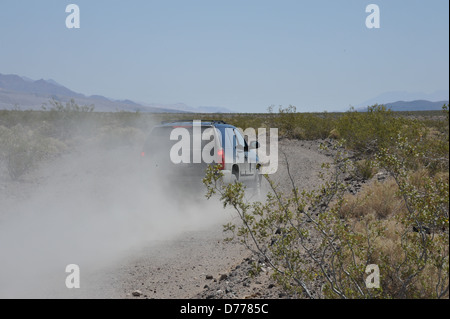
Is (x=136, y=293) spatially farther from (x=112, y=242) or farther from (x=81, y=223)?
(x=81, y=223)

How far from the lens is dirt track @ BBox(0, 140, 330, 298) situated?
543 centimetres

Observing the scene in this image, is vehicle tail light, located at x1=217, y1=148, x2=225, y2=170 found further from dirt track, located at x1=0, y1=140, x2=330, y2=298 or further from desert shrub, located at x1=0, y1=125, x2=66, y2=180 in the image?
desert shrub, located at x1=0, y1=125, x2=66, y2=180

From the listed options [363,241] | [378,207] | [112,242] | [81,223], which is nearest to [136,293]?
[112,242]

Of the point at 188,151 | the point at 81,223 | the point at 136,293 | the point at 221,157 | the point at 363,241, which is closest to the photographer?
the point at 363,241

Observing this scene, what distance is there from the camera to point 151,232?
818 cm

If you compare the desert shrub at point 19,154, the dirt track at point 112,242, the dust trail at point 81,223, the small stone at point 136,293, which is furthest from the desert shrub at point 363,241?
the desert shrub at point 19,154

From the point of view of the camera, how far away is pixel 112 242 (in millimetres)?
7504

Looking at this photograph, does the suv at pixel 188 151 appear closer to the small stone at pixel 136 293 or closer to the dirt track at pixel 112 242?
the dirt track at pixel 112 242

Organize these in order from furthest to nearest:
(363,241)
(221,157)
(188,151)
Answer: (221,157) < (188,151) < (363,241)

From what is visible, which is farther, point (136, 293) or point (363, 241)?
point (136, 293)

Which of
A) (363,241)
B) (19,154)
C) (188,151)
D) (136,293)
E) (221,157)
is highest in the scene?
(188,151)

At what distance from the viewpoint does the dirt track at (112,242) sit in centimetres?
543

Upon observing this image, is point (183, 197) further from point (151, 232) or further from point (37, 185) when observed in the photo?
point (37, 185)

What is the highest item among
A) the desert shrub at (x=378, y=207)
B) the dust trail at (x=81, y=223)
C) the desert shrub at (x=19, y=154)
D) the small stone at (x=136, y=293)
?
the desert shrub at (x=19, y=154)
